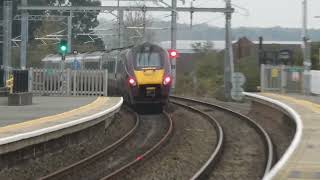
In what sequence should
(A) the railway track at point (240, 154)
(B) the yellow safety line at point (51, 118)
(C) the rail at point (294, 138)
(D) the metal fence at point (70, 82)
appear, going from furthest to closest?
(D) the metal fence at point (70, 82) → (B) the yellow safety line at point (51, 118) → (A) the railway track at point (240, 154) → (C) the rail at point (294, 138)

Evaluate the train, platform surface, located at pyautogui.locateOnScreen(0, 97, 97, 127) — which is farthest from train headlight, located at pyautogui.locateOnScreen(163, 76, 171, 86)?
platform surface, located at pyautogui.locateOnScreen(0, 97, 97, 127)

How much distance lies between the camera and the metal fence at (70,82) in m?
28.9

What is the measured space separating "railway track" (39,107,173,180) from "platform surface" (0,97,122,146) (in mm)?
934

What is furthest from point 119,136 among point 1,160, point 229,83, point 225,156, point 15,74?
point 229,83

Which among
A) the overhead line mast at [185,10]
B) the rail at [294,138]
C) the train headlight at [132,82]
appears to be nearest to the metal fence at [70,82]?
the train headlight at [132,82]

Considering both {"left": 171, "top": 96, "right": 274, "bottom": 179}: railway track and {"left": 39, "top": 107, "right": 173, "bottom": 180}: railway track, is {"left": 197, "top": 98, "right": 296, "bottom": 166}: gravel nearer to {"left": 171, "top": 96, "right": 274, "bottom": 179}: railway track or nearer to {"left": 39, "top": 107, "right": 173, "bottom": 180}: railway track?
{"left": 171, "top": 96, "right": 274, "bottom": 179}: railway track

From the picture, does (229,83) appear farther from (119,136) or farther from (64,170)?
(64,170)

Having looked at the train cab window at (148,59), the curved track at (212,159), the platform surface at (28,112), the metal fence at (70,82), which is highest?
the train cab window at (148,59)

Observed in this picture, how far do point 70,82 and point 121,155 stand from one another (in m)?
14.0

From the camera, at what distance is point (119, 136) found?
64.0 ft

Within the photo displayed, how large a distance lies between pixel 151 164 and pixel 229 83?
76.7 feet

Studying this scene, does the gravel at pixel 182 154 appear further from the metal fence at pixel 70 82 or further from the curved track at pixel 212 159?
the metal fence at pixel 70 82

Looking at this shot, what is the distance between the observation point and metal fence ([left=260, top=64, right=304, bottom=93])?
28973mm

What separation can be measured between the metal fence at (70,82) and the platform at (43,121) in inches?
231
